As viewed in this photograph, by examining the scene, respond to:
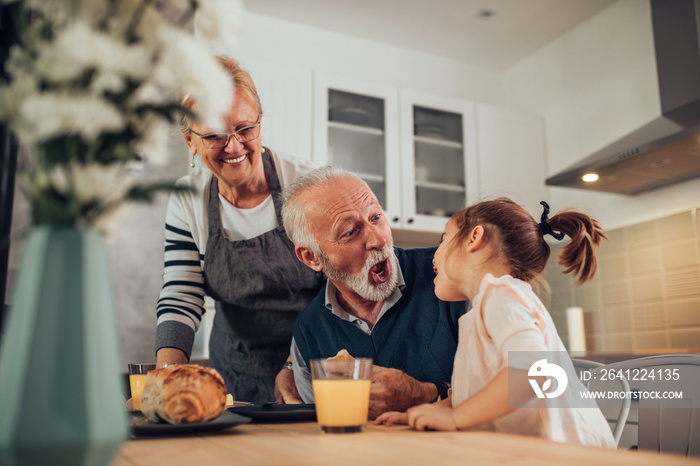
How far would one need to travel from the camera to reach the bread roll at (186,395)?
0.73 meters

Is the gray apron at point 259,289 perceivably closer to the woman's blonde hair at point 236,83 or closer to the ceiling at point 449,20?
the woman's blonde hair at point 236,83

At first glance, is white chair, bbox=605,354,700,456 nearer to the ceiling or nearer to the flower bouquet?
the flower bouquet

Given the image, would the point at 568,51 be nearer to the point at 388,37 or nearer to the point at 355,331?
the point at 388,37

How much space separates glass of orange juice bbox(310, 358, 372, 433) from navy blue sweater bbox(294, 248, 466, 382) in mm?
633

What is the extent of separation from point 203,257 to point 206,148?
387mm

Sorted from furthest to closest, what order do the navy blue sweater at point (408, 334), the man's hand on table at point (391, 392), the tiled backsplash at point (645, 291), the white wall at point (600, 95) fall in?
the white wall at point (600, 95) < the tiled backsplash at point (645, 291) < the navy blue sweater at point (408, 334) < the man's hand on table at point (391, 392)

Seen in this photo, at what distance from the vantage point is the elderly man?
4.56 feet

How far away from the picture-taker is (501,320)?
911mm

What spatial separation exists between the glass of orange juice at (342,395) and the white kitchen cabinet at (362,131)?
2.58m

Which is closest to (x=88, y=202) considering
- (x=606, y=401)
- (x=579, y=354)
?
(x=606, y=401)

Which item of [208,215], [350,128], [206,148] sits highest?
[350,128]

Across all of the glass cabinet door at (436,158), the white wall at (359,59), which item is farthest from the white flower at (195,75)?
the glass cabinet door at (436,158)

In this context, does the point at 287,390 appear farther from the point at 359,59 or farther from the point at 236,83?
the point at 359,59

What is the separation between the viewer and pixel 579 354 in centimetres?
301
